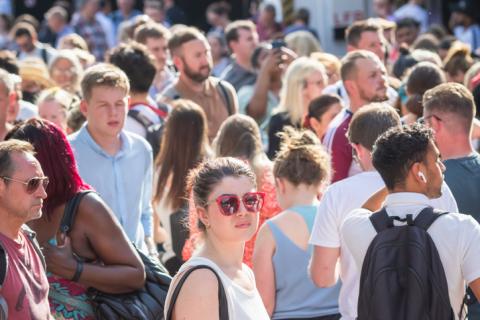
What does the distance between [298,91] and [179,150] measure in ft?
6.09

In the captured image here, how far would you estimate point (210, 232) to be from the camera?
4062 mm

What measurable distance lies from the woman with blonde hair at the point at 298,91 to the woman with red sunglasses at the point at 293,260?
2.90 m

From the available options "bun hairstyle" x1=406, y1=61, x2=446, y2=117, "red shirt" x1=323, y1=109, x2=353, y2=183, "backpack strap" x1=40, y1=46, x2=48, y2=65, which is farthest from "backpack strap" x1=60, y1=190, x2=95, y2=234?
"backpack strap" x1=40, y1=46, x2=48, y2=65

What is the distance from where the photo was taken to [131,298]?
4.58m

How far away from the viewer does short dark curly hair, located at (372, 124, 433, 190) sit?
13.3 feet

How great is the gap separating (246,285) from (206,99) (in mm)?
4695

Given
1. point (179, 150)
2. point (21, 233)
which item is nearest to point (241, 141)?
point (179, 150)

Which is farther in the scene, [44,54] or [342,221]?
[44,54]

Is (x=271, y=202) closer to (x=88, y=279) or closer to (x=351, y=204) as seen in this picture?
(x=351, y=204)

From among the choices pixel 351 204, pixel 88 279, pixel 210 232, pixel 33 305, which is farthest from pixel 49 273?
pixel 351 204

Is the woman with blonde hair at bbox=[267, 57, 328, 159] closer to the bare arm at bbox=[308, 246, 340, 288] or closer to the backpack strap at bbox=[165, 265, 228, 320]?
the bare arm at bbox=[308, 246, 340, 288]

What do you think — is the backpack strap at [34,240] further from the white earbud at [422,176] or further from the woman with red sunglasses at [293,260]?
the white earbud at [422,176]

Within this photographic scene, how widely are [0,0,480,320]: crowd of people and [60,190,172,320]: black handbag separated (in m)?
0.02

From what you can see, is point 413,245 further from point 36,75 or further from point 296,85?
point 36,75
